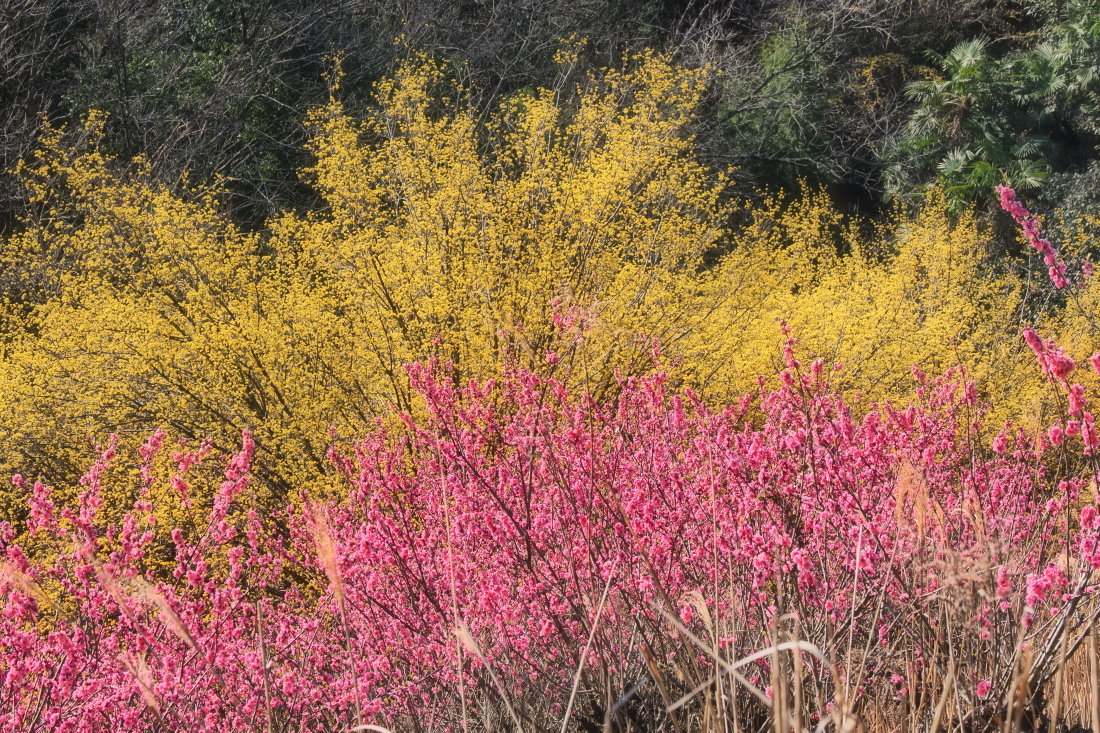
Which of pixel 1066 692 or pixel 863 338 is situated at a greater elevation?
pixel 1066 692

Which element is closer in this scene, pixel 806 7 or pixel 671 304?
pixel 671 304

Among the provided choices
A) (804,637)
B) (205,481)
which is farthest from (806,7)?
(804,637)

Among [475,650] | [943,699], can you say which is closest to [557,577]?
[475,650]

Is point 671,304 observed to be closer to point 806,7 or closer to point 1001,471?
point 1001,471

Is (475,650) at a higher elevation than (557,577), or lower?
higher

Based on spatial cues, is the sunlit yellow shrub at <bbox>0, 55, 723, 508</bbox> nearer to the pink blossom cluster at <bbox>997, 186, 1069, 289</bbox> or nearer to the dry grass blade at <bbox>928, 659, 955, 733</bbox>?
the pink blossom cluster at <bbox>997, 186, 1069, 289</bbox>

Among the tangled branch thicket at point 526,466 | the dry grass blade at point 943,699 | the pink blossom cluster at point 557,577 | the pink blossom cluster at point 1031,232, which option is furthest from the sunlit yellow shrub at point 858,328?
the dry grass blade at point 943,699

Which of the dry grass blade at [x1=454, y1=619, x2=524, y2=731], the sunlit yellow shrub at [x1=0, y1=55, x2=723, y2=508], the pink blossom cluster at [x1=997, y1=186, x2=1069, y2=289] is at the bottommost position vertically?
the sunlit yellow shrub at [x1=0, y1=55, x2=723, y2=508]

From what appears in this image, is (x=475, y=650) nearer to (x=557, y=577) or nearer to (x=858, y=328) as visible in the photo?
(x=557, y=577)

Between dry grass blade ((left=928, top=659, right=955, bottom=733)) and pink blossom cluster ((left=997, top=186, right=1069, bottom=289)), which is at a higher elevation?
pink blossom cluster ((left=997, top=186, right=1069, bottom=289))

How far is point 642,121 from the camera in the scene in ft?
27.0

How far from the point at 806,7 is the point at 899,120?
9.18 feet

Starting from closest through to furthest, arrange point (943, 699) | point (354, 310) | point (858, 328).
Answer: point (943, 699)
point (354, 310)
point (858, 328)

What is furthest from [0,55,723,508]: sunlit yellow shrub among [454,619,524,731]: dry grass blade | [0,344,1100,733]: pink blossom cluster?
[454,619,524,731]: dry grass blade
